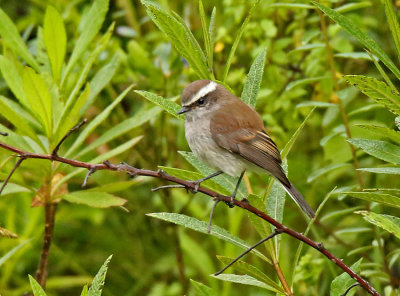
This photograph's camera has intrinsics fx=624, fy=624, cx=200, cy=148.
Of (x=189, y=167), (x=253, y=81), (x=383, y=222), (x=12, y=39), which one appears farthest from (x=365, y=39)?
(x=189, y=167)

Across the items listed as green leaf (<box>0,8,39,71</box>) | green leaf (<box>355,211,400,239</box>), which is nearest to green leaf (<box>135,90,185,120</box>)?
green leaf (<box>355,211,400,239</box>)

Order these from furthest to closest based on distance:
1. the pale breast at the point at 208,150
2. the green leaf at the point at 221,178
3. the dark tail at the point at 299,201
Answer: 1. the pale breast at the point at 208,150
2. the dark tail at the point at 299,201
3. the green leaf at the point at 221,178

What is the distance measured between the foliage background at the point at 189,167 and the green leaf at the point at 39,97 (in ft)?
0.67

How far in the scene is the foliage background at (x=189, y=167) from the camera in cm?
339

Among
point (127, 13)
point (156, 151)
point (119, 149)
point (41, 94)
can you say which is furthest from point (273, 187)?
point (127, 13)

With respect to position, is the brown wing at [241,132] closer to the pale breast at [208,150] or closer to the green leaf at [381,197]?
the pale breast at [208,150]

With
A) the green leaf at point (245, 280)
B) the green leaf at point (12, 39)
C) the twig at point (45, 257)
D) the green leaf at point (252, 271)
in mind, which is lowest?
the twig at point (45, 257)

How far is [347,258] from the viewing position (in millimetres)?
3621

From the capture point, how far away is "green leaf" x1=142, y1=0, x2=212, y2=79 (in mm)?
2061

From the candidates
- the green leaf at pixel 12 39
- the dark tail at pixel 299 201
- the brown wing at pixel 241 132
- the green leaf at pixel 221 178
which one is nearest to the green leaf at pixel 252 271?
the green leaf at pixel 221 178

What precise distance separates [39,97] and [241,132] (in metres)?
0.91

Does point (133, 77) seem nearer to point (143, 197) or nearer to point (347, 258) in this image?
point (143, 197)

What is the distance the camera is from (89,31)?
117 inches

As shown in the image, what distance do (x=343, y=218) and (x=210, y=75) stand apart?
2210 millimetres
